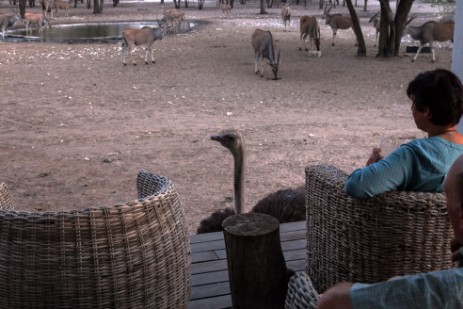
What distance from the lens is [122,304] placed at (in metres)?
2.14

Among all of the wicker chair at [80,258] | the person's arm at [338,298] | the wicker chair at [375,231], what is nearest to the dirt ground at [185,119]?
the wicker chair at [375,231]

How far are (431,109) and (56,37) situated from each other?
62.1ft

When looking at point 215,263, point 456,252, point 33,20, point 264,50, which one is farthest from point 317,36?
point 456,252

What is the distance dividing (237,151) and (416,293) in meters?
2.08

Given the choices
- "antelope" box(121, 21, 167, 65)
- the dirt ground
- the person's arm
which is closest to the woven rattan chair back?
the person's arm

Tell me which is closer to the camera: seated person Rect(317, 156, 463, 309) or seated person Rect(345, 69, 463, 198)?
seated person Rect(317, 156, 463, 309)

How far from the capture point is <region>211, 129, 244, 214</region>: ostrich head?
3.33m

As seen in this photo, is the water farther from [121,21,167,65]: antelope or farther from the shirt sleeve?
the shirt sleeve

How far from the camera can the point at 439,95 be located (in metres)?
2.10

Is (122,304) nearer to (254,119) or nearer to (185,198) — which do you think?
(185,198)

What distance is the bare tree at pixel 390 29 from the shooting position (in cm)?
1457

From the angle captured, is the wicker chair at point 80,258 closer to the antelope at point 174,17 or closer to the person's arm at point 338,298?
the person's arm at point 338,298

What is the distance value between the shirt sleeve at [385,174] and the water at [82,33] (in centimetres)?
1669

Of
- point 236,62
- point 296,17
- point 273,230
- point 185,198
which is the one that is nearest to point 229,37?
point 236,62
